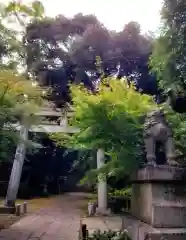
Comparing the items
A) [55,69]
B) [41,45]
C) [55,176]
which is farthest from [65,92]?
[55,176]

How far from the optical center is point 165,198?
3.50 m

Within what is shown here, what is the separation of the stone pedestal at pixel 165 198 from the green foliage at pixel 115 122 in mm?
425

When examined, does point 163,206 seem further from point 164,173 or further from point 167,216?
point 164,173

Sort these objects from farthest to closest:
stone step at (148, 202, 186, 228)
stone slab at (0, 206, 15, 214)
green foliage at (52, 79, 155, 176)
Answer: stone slab at (0, 206, 15, 214) → green foliage at (52, 79, 155, 176) → stone step at (148, 202, 186, 228)

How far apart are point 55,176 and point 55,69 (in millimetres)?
8690

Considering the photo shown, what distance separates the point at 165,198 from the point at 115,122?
101cm

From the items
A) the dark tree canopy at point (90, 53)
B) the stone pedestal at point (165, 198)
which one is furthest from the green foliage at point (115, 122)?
the dark tree canopy at point (90, 53)

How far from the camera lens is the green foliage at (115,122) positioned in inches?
154

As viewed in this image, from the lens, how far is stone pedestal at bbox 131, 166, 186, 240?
11.1 ft

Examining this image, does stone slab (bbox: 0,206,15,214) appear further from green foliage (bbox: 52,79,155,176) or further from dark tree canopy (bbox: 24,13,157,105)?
green foliage (bbox: 52,79,155,176)

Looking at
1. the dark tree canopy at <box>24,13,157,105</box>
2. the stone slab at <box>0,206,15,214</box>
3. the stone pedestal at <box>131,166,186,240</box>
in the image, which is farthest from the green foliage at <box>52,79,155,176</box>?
the dark tree canopy at <box>24,13,157,105</box>

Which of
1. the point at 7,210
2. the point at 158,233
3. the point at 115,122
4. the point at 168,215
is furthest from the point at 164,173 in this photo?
the point at 7,210

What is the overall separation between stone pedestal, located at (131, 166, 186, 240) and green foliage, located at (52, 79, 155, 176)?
0.43 m

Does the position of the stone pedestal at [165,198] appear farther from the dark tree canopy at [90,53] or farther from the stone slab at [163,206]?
the dark tree canopy at [90,53]
